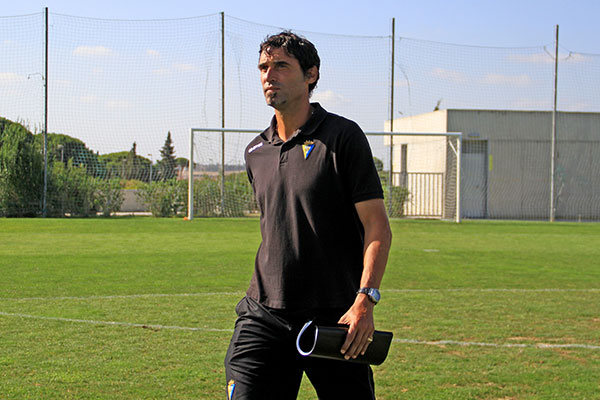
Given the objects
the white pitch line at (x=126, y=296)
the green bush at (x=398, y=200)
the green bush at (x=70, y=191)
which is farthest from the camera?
the green bush at (x=398, y=200)

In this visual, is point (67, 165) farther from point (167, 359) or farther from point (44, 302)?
point (167, 359)

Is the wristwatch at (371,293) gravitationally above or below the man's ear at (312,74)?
below

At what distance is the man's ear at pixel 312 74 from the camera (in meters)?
3.52

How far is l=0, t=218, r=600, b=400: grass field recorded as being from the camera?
5.58 metres

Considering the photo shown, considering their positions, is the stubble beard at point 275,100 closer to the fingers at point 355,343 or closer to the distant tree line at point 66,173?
the fingers at point 355,343

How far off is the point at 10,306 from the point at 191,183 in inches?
637

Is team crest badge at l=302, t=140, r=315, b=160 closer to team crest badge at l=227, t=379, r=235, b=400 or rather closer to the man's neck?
the man's neck

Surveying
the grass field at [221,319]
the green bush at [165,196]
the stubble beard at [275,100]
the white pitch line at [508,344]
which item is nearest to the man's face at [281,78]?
the stubble beard at [275,100]

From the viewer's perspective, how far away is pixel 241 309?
3.52 meters

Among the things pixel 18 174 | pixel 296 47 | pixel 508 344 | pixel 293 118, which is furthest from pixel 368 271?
pixel 18 174

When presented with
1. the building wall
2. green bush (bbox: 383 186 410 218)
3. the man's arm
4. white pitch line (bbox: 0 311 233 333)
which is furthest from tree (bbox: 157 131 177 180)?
the man's arm

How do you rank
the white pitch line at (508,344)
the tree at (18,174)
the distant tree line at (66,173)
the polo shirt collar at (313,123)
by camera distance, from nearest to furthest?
the polo shirt collar at (313,123), the white pitch line at (508,344), the tree at (18,174), the distant tree line at (66,173)

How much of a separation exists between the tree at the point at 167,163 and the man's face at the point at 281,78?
76.8 feet

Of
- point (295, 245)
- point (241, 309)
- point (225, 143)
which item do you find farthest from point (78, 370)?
point (225, 143)
